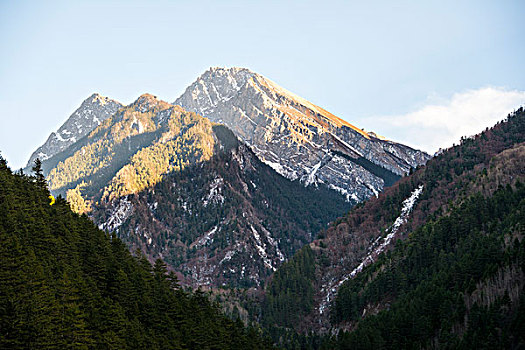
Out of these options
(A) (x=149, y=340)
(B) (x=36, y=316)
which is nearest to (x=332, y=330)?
(A) (x=149, y=340)

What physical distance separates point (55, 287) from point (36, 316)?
30.2ft

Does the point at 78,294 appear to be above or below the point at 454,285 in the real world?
below

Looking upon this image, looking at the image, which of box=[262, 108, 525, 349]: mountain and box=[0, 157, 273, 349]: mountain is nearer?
box=[0, 157, 273, 349]: mountain

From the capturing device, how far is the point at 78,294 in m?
76.1

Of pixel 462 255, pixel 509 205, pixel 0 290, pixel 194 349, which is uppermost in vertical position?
pixel 509 205

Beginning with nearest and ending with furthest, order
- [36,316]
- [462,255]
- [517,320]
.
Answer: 1. [36,316]
2. [517,320]
3. [462,255]

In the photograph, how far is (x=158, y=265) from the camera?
116m

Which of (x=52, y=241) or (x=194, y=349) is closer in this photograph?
(x=52, y=241)

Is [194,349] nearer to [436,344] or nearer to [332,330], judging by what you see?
[436,344]

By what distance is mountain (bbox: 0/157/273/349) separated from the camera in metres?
63.0

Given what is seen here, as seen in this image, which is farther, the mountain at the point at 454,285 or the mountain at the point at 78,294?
the mountain at the point at 454,285

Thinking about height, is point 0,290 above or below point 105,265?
below

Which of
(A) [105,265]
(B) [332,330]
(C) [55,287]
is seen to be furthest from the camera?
(B) [332,330]

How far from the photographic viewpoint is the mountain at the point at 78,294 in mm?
63031
